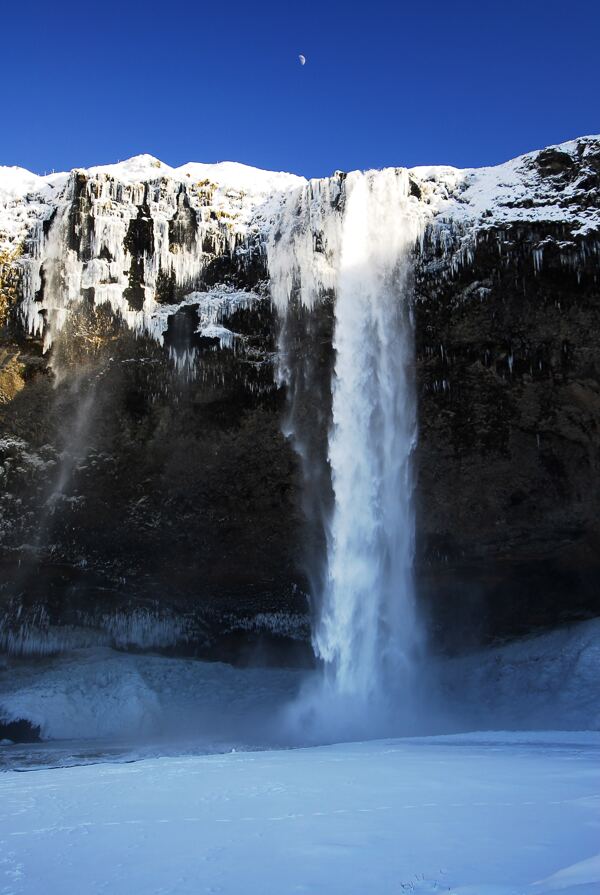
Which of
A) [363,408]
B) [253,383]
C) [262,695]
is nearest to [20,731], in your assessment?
[262,695]

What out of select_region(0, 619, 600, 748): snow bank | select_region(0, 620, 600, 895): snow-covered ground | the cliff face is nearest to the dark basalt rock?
select_region(0, 619, 600, 748): snow bank

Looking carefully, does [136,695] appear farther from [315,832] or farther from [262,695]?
[315,832]

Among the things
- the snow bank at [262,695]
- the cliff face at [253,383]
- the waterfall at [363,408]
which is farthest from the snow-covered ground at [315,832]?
the cliff face at [253,383]

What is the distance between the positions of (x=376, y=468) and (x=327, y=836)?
13.6 metres

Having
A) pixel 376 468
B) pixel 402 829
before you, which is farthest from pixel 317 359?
pixel 402 829

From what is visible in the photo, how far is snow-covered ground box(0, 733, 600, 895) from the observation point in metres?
2.99

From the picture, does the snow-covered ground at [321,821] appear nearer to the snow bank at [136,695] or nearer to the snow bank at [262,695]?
the snow bank at [262,695]

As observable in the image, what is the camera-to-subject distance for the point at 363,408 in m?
17.2

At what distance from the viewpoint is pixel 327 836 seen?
378cm

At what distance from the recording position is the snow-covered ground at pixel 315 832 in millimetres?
2990

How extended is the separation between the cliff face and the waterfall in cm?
32

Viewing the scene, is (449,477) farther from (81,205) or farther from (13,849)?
(13,849)

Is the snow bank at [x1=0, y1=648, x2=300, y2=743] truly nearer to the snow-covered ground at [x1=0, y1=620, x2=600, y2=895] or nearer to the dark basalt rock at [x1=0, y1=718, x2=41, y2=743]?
the dark basalt rock at [x1=0, y1=718, x2=41, y2=743]

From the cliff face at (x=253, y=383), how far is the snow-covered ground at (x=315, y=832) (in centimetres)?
1103
